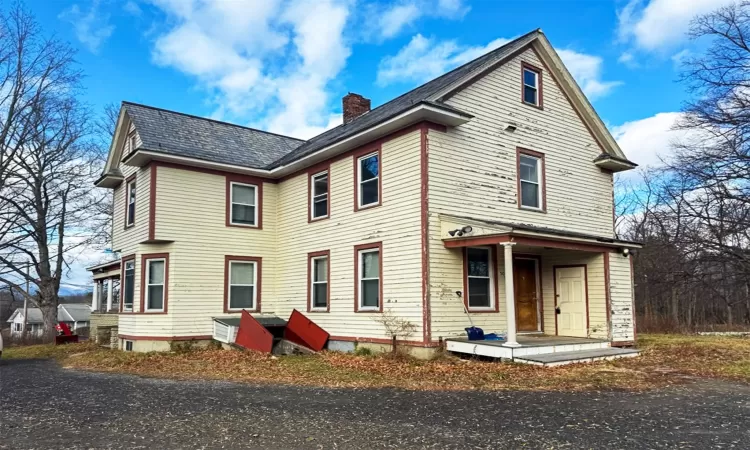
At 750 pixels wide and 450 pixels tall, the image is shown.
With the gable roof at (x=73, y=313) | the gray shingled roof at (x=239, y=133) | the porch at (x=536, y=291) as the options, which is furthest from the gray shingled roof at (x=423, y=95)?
the gable roof at (x=73, y=313)

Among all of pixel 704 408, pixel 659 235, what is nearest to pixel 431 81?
pixel 704 408

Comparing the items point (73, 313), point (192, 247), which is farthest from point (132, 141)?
point (73, 313)

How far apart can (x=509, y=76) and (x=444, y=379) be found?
8.75 meters

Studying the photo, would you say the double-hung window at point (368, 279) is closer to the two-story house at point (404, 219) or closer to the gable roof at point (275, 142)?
the two-story house at point (404, 219)

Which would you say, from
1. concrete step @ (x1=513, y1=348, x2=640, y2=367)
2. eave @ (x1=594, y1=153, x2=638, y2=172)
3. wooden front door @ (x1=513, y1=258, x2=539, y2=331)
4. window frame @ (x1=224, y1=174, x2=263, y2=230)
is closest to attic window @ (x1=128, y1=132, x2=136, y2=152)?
window frame @ (x1=224, y1=174, x2=263, y2=230)

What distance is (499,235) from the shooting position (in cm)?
1170

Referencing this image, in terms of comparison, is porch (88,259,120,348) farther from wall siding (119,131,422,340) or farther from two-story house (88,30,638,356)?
wall siding (119,131,422,340)

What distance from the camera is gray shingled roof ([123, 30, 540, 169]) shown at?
15.2 metres

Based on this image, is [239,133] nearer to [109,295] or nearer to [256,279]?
[256,279]

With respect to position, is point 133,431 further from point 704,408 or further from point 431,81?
point 431,81

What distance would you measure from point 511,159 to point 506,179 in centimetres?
64

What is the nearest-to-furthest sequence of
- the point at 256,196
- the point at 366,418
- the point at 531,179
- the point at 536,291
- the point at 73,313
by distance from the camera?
the point at 366,418, the point at 531,179, the point at 536,291, the point at 256,196, the point at 73,313

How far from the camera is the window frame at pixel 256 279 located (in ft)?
55.2

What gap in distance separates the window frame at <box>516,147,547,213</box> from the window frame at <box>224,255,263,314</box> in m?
8.38
